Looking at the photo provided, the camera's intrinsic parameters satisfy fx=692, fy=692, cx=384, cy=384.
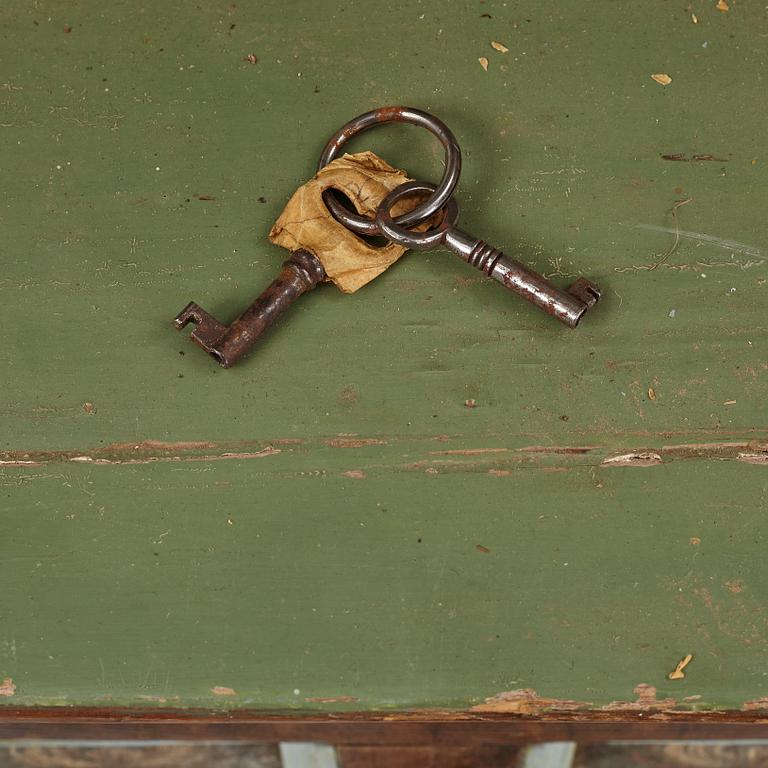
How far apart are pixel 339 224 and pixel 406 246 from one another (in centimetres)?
11

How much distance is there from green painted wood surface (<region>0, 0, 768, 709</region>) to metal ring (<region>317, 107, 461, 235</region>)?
0.06 meters

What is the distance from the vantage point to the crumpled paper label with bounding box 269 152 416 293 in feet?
3.33

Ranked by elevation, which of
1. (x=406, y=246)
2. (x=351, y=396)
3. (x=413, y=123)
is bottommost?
(x=351, y=396)

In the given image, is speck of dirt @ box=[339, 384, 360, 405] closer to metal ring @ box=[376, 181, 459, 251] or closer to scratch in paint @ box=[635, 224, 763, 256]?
metal ring @ box=[376, 181, 459, 251]

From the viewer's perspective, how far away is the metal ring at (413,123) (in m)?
0.97

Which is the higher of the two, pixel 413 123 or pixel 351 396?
pixel 413 123

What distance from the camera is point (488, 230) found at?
3.51 ft

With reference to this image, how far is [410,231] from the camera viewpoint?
3.21ft

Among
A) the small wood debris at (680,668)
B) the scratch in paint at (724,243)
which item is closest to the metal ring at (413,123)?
the scratch in paint at (724,243)

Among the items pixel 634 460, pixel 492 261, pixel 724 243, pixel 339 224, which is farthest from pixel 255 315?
pixel 724 243

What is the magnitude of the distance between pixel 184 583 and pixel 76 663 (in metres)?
0.21

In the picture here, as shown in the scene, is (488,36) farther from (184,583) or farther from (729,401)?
(184,583)

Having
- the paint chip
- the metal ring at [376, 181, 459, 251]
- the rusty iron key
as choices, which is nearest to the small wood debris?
the paint chip

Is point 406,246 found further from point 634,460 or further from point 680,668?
point 680,668
